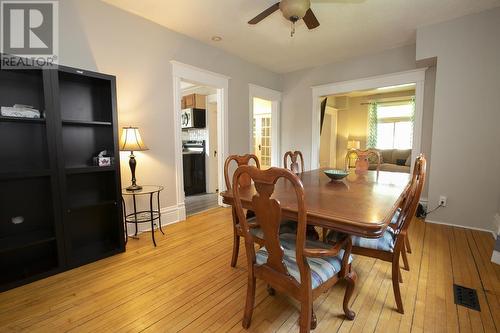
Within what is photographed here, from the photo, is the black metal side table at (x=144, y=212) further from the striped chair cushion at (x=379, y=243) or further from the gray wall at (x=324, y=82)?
the gray wall at (x=324, y=82)

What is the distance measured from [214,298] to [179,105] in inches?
93.7

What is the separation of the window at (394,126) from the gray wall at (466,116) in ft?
12.6

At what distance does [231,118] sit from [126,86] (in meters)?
1.67

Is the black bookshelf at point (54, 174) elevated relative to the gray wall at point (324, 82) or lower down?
lower down

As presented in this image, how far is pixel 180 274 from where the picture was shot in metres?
1.88

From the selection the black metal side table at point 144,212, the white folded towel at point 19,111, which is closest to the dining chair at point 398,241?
the black metal side table at point 144,212

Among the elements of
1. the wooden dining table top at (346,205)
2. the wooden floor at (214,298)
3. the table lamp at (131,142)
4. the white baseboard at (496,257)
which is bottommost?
the wooden floor at (214,298)

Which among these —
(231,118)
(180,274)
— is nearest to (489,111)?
(231,118)

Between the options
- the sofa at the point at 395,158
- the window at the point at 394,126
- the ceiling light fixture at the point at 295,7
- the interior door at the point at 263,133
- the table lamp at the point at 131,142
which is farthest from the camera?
the interior door at the point at 263,133

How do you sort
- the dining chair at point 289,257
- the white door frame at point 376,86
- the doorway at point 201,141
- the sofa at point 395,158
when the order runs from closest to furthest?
the dining chair at point 289,257 < the white door frame at point 376,86 < the doorway at point 201,141 < the sofa at point 395,158

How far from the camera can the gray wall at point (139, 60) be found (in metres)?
2.19

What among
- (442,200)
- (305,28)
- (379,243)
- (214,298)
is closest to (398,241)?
(379,243)

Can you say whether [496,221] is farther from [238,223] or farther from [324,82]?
[324,82]

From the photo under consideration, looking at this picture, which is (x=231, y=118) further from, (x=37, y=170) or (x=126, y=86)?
(x=37, y=170)
